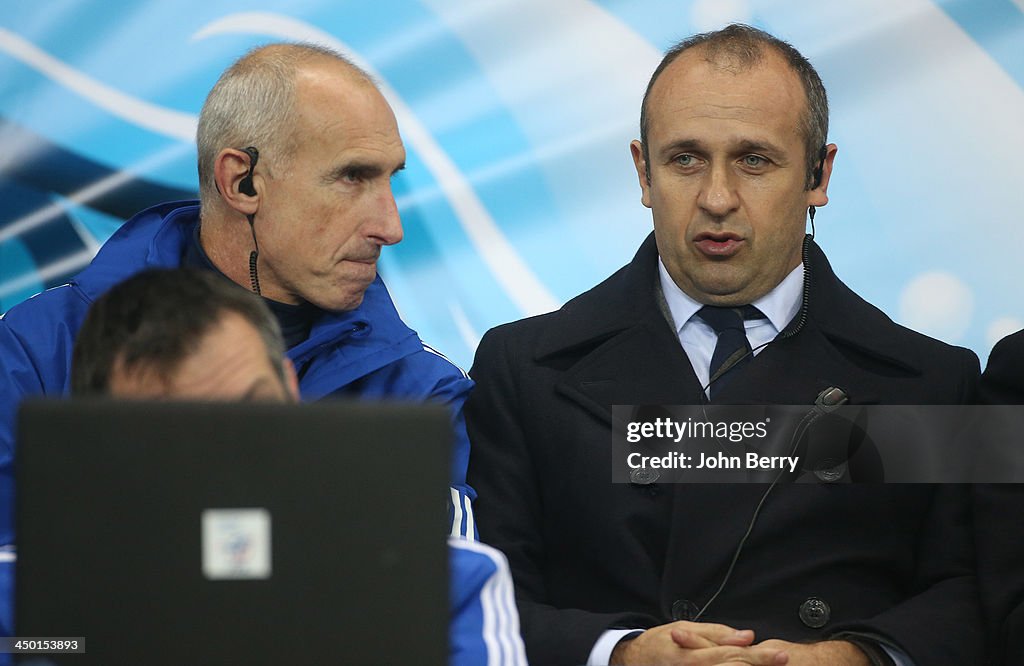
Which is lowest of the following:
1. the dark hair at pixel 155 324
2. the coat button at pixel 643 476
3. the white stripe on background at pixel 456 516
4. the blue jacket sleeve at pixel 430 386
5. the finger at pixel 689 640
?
the finger at pixel 689 640

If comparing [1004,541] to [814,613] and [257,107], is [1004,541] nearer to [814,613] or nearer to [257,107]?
[814,613]

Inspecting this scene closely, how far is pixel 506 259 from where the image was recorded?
8.39ft

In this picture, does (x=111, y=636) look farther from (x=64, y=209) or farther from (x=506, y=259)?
(x=64, y=209)

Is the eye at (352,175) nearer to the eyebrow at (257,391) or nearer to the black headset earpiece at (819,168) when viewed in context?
the black headset earpiece at (819,168)

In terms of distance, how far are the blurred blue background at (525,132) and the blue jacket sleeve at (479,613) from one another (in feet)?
4.25

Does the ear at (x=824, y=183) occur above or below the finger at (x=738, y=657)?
above

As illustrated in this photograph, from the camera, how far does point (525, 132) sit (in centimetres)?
257

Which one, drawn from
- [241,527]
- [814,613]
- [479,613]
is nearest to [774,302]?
[814,613]

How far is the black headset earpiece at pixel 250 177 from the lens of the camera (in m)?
2.23

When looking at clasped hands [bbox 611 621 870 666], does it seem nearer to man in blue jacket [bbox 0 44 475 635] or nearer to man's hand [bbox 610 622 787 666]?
man's hand [bbox 610 622 787 666]

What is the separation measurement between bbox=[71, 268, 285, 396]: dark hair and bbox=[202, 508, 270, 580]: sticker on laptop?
0.28 meters

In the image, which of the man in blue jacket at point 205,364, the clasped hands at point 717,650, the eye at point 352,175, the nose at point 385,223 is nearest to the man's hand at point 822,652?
the clasped hands at point 717,650

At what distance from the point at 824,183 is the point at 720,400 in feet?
1.52

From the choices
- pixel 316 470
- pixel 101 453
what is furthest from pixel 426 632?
pixel 101 453
